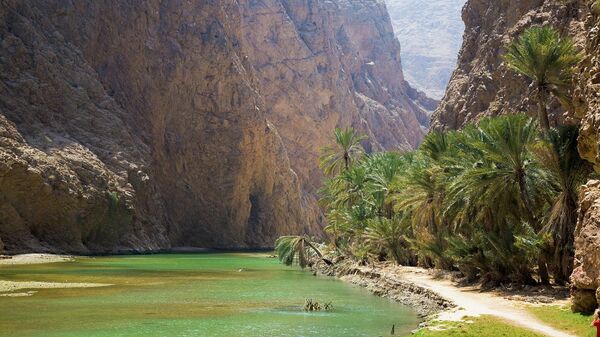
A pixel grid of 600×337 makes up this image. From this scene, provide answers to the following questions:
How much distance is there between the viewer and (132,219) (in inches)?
3150

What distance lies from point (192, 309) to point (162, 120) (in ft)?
249

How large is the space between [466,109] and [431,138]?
19.2m

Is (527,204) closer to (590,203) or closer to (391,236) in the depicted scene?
Answer: (590,203)

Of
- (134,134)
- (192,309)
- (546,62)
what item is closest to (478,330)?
(192,309)

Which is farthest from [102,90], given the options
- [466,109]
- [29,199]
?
[466,109]

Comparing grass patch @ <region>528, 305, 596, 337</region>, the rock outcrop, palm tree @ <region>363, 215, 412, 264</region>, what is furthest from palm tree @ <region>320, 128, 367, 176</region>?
the rock outcrop

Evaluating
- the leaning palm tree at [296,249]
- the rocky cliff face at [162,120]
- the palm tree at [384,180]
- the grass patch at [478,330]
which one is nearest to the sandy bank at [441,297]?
the grass patch at [478,330]

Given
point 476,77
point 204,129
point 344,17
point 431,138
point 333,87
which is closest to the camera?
point 431,138

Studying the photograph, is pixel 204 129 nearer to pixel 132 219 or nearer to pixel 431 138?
pixel 132 219

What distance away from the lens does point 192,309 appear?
25.9m

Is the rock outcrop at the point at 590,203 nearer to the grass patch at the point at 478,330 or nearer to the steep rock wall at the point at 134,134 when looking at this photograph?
the grass patch at the point at 478,330

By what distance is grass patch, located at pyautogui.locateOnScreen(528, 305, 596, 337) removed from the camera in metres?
17.6

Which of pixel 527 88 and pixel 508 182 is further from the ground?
pixel 527 88

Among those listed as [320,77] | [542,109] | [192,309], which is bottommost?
[192,309]
